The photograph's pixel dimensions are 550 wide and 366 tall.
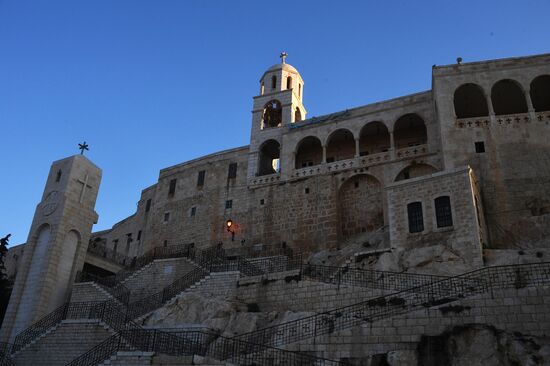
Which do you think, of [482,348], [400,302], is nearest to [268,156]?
[400,302]

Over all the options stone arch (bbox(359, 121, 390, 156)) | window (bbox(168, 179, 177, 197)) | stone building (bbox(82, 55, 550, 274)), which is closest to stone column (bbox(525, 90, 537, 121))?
stone building (bbox(82, 55, 550, 274))

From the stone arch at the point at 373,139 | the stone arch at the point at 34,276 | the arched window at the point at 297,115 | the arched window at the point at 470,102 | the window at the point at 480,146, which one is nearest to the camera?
the window at the point at 480,146

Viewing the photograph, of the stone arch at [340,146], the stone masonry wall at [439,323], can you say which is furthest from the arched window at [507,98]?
the stone masonry wall at [439,323]

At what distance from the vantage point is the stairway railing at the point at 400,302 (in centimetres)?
1783

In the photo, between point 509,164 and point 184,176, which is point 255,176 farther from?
point 509,164

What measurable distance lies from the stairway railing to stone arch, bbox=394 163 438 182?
40.0 feet

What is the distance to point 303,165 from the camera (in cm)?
3853

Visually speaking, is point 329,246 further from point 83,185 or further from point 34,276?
point 34,276

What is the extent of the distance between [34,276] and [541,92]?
33.0 meters

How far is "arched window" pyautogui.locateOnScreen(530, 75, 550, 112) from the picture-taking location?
30484 millimetres

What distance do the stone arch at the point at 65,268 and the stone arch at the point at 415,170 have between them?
21182mm

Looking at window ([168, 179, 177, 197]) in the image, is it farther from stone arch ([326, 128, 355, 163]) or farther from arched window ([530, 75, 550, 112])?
arched window ([530, 75, 550, 112])

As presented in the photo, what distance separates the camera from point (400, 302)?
18.3 meters

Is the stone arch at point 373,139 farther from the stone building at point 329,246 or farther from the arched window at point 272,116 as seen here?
the arched window at point 272,116
